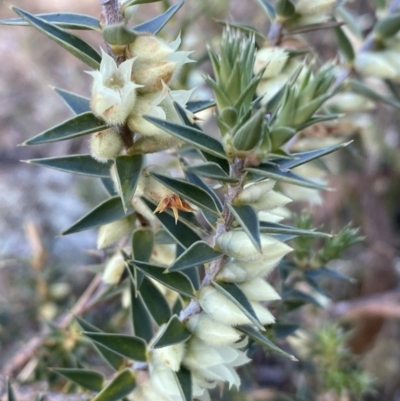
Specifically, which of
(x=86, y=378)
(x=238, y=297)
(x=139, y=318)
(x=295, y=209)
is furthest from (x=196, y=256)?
(x=295, y=209)

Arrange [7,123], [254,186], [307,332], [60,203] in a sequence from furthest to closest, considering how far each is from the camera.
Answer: [7,123] < [60,203] < [307,332] < [254,186]

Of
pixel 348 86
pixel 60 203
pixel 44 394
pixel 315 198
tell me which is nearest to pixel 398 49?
pixel 348 86

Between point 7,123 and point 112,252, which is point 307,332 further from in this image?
point 7,123

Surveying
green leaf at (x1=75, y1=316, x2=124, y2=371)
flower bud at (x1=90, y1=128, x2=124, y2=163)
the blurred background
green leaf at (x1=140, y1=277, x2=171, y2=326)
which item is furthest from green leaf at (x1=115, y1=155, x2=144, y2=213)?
the blurred background

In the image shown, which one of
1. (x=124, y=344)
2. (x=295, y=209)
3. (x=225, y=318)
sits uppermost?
(x=225, y=318)

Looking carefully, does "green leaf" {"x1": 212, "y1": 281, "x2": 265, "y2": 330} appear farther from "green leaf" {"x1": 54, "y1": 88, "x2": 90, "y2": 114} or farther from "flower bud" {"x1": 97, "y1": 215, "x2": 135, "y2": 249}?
"green leaf" {"x1": 54, "y1": 88, "x2": 90, "y2": 114}

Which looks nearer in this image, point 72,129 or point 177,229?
point 72,129

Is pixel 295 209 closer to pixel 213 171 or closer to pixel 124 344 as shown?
pixel 124 344
